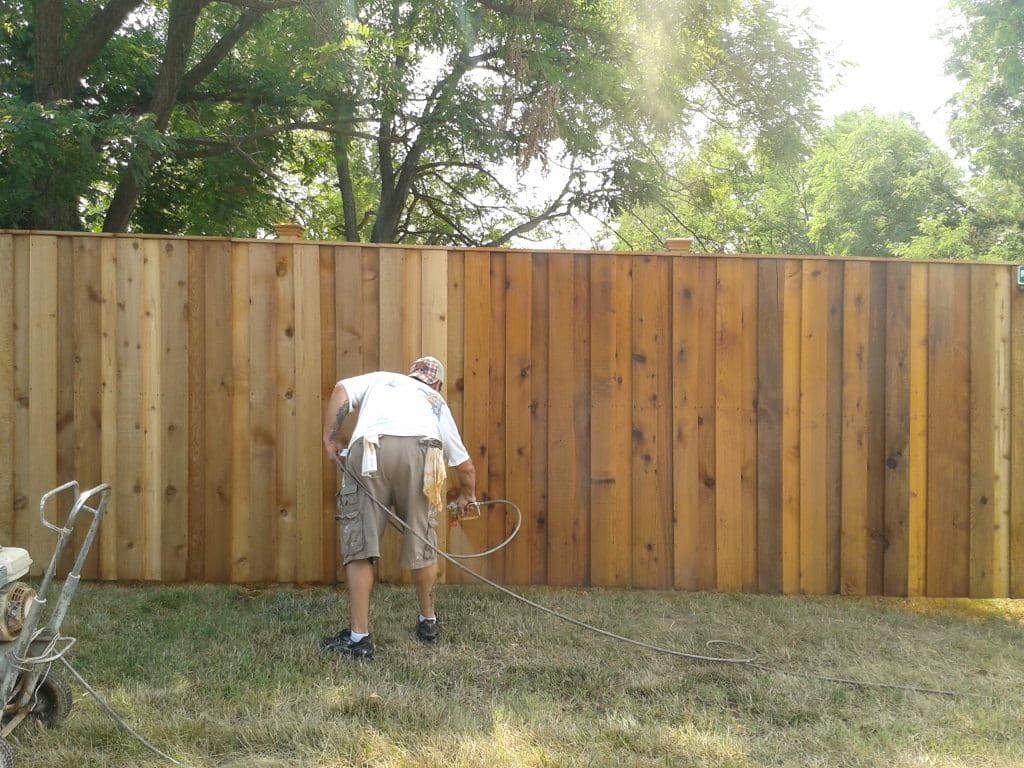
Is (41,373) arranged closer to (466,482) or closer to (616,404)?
(466,482)

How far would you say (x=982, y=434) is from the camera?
4332mm

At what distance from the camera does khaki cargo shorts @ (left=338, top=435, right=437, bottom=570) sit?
334cm

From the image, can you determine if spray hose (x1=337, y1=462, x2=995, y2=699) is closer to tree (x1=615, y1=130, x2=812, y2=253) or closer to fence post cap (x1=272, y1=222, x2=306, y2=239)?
fence post cap (x1=272, y1=222, x2=306, y2=239)

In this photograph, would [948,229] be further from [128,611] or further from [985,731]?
[128,611]

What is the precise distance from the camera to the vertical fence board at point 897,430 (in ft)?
14.1

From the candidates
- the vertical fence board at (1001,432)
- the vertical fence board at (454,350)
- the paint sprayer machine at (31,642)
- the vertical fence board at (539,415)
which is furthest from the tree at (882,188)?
the paint sprayer machine at (31,642)

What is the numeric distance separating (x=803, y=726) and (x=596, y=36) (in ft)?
24.0

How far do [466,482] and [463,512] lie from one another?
168 millimetres

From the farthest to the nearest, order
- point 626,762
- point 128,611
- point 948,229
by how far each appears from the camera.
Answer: point 948,229, point 128,611, point 626,762

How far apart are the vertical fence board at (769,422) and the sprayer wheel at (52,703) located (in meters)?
3.40

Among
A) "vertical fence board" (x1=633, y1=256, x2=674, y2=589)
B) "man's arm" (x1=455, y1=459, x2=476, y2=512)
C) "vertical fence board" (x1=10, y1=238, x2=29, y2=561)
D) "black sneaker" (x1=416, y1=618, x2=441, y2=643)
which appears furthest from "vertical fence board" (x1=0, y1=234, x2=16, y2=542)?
"vertical fence board" (x1=633, y1=256, x2=674, y2=589)

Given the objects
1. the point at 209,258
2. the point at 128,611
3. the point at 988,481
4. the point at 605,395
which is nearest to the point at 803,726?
the point at 605,395

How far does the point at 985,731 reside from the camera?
8.75 feet

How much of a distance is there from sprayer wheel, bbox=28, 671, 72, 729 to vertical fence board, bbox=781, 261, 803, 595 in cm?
351
